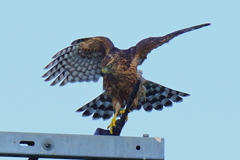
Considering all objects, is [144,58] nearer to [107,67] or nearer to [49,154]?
[107,67]

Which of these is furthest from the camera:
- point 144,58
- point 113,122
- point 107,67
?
point 144,58

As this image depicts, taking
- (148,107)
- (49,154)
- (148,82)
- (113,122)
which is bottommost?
(49,154)

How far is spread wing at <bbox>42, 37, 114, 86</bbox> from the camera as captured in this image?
25.8 feet

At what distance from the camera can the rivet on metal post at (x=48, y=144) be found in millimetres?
3260

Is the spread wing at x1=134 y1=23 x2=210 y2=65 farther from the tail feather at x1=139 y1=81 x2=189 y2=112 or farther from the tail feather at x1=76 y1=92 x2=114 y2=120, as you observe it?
the tail feather at x1=76 y1=92 x2=114 y2=120

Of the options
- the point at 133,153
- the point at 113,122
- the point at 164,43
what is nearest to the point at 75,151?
the point at 133,153

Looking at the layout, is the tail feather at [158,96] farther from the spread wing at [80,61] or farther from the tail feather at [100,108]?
the spread wing at [80,61]

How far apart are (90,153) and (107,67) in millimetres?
3881

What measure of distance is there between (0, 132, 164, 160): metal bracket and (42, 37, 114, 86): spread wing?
4.49 metres

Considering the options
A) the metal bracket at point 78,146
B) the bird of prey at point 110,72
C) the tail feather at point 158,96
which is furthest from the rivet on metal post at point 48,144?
the tail feather at point 158,96

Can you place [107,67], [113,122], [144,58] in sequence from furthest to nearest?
[144,58] < [107,67] < [113,122]

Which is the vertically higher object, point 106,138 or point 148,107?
point 148,107

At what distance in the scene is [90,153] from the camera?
3.30 metres

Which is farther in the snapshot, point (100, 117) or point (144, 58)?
point (144, 58)
